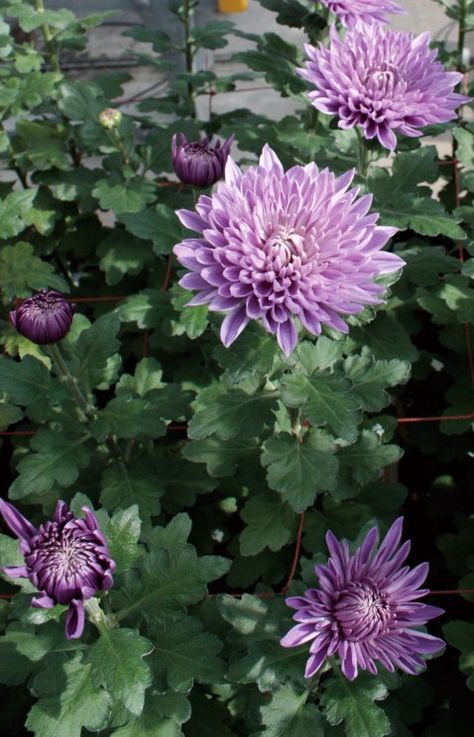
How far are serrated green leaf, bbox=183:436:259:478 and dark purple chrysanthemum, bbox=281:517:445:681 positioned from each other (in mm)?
462

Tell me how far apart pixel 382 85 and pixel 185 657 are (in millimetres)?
1028

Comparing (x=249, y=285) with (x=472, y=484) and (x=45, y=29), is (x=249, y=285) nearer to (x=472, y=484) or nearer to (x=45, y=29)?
(x=472, y=484)

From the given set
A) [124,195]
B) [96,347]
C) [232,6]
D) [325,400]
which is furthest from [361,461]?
[232,6]

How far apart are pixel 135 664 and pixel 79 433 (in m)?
0.60

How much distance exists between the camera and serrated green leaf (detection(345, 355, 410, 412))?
1503 millimetres

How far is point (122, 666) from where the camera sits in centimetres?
114

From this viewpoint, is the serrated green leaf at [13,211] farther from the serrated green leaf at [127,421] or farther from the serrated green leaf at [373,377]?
the serrated green leaf at [373,377]

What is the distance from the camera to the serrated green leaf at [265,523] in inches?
63.8

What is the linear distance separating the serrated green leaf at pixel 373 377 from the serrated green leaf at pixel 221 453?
0.89 feet

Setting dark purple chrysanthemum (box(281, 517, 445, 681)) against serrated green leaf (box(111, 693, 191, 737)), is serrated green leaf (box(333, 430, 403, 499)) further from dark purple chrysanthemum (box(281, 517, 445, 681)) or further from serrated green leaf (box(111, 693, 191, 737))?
serrated green leaf (box(111, 693, 191, 737))

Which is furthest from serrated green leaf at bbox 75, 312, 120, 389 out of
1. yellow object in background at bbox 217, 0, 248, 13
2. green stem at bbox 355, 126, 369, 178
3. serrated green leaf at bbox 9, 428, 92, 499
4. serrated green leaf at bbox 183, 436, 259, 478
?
yellow object in background at bbox 217, 0, 248, 13

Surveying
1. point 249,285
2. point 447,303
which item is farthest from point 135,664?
point 447,303

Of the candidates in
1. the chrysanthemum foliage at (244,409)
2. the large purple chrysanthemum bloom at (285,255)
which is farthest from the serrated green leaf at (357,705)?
the large purple chrysanthemum bloom at (285,255)

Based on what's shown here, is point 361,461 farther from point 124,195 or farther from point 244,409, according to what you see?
point 124,195
